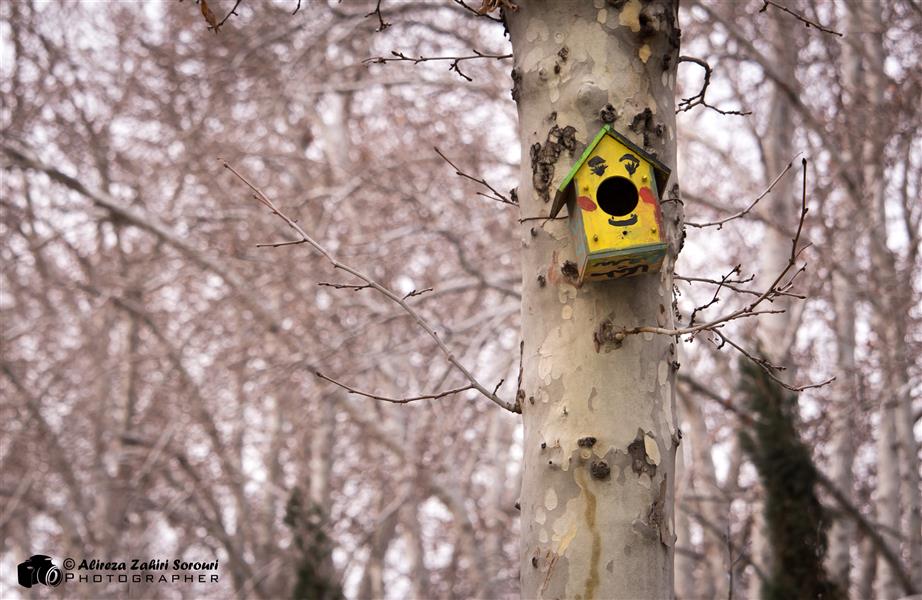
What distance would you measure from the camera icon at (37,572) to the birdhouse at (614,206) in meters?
4.33

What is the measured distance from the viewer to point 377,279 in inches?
343

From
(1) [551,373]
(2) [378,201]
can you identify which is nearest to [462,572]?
(2) [378,201]

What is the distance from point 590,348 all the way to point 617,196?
1.25 feet

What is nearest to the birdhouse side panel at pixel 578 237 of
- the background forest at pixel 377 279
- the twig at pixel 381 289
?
the twig at pixel 381 289

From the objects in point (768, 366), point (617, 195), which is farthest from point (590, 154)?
point (768, 366)

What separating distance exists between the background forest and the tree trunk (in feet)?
11.9

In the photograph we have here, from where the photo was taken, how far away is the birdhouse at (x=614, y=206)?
2312 mm

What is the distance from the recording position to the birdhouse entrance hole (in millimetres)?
2396

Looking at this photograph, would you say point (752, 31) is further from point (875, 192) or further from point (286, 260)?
point (286, 260)

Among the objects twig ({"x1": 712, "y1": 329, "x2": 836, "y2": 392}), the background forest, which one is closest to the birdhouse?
twig ({"x1": 712, "y1": 329, "x2": 836, "y2": 392})

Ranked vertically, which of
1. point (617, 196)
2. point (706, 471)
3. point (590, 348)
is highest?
point (706, 471)

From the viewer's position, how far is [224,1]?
896 centimetres

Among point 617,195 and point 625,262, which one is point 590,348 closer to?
point 625,262

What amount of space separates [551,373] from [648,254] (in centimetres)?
35
